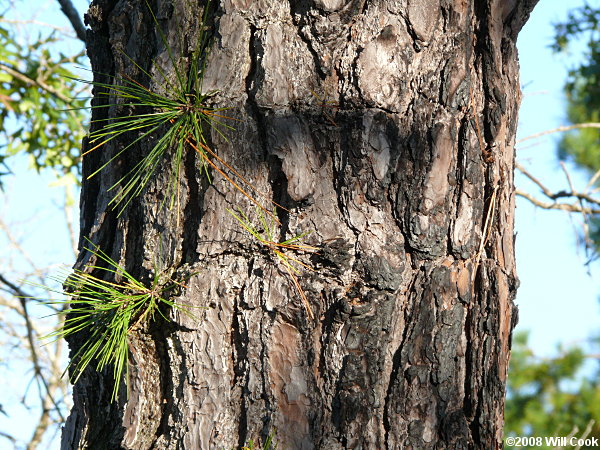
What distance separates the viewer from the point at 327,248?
1157 millimetres

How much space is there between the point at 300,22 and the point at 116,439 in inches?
38.3

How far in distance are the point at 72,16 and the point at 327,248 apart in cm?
163

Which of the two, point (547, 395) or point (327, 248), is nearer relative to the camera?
point (327, 248)

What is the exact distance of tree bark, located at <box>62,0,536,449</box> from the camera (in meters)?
1.13

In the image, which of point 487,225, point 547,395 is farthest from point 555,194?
point 547,395

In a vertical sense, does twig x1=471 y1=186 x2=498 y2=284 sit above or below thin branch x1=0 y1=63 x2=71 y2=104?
below

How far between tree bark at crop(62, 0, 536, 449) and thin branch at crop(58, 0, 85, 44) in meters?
1.03

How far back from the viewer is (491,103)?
1336mm

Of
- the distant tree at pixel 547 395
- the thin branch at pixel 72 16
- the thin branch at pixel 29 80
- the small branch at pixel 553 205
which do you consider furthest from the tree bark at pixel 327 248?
the distant tree at pixel 547 395

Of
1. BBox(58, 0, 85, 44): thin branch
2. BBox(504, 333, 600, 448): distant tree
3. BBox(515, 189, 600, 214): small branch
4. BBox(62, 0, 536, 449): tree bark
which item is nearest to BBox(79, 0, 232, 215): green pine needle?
BBox(62, 0, 536, 449): tree bark

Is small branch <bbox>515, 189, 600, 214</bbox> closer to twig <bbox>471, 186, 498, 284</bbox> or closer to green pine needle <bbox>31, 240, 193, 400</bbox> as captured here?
twig <bbox>471, 186, 498, 284</bbox>

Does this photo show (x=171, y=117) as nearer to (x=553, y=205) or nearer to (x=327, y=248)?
(x=327, y=248)

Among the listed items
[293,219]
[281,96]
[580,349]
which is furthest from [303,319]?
[580,349]

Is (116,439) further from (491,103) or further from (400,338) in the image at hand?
(491,103)
